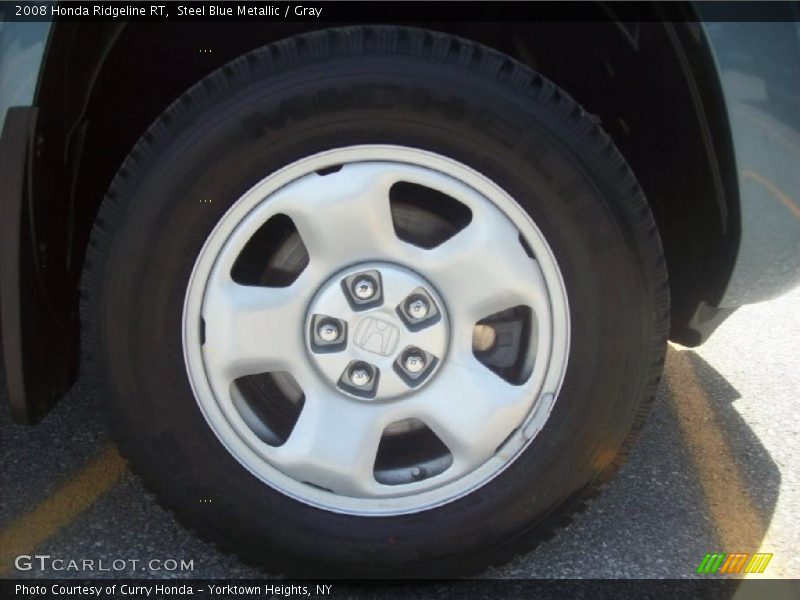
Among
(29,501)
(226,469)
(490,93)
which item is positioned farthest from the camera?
(29,501)

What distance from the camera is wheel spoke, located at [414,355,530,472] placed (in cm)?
184

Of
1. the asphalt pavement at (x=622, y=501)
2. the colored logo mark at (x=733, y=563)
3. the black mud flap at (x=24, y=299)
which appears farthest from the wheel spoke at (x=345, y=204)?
the colored logo mark at (x=733, y=563)

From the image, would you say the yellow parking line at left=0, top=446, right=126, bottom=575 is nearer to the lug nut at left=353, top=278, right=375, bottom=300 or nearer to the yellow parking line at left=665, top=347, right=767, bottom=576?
the lug nut at left=353, top=278, right=375, bottom=300

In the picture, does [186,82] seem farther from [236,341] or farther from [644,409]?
[644,409]

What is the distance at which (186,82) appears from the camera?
6.83 feet

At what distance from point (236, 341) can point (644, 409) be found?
0.86 metres

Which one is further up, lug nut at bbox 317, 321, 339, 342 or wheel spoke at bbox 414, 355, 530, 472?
lug nut at bbox 317, 321, 339, 342

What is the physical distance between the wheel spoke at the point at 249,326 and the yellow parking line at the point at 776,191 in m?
0.92

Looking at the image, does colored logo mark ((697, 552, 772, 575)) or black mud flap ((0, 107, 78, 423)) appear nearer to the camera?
black mud flap ((0, 107, 78, 423))

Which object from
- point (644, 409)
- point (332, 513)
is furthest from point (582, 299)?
point (332, 513)

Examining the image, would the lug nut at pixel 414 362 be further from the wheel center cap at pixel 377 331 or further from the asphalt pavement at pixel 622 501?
the asphalt pavement at pixel 622 501

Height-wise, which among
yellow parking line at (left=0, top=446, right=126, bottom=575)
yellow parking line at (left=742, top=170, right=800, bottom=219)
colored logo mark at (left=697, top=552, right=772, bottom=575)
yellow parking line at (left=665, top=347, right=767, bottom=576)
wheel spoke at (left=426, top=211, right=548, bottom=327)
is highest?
yellow parking line at (left=742, top=170, right=800, bottom=219)

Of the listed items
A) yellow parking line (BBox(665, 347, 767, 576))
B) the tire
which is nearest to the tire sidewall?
the tire

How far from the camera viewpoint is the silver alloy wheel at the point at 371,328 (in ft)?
5.80
